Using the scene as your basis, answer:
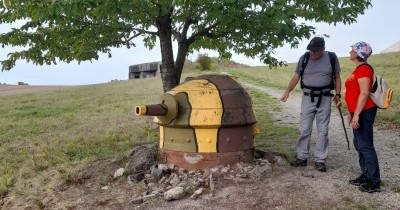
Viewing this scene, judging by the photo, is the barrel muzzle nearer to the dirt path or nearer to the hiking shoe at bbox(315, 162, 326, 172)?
the dirt path

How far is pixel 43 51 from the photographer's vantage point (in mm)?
8453

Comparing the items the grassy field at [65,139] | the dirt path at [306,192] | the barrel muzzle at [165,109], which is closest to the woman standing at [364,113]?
the dirt path at [306,192]

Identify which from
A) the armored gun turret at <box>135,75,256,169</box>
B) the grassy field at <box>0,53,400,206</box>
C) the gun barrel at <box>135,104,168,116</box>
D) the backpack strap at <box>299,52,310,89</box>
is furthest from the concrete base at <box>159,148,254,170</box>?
the backpack strap at <box>299,52,310,89</box>

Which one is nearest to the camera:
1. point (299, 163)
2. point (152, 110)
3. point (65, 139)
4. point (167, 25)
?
point (152, 110)

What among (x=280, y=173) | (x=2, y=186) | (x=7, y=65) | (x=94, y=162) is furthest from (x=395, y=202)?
(x=7, y=65)

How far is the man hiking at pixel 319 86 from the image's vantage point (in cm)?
627

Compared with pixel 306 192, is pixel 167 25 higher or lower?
higher

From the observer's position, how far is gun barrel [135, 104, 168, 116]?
6.11 metres

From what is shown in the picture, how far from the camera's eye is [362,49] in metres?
5.53

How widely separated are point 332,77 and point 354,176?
1344 mm

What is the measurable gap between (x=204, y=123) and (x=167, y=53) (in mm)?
2686

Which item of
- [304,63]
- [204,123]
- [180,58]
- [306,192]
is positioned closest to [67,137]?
[180,58]

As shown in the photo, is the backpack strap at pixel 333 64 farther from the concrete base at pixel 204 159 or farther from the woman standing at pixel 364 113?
the concrete base at pixel 204 159

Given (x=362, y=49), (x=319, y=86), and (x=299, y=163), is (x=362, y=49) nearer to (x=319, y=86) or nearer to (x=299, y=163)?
(x=319, y=86)
